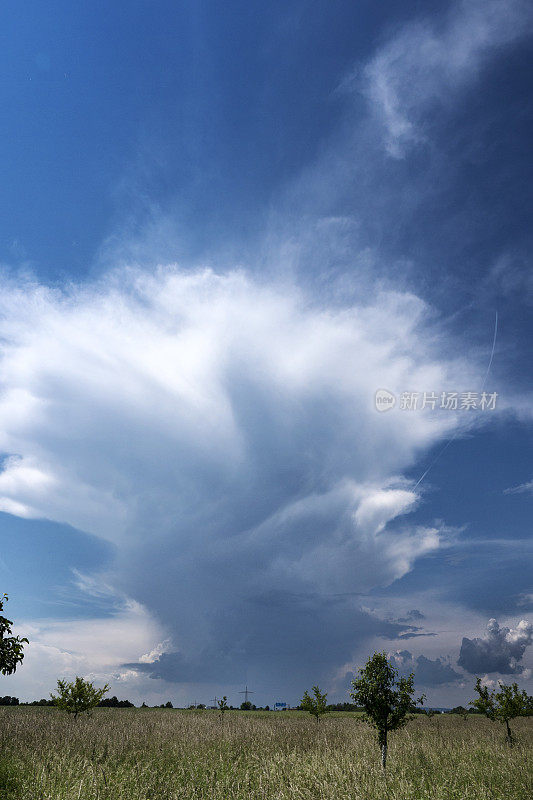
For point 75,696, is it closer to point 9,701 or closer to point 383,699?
point 383,699

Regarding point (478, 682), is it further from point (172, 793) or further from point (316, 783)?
point (172, 793)

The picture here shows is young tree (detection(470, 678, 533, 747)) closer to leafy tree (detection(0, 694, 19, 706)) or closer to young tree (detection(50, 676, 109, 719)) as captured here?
young tree (detection(50, 676, 109, 719))

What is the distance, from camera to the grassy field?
45.6 feet

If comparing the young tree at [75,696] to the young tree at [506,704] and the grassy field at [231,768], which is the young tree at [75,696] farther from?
the young tree at [506,704]

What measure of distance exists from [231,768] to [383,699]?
7348 mm

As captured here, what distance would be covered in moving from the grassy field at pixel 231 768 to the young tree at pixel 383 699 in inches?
53.9

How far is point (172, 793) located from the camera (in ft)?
46.0

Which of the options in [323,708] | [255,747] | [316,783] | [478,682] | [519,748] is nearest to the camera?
[316,783]

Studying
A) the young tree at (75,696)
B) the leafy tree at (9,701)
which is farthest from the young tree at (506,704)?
the leafy tree at (9,701)

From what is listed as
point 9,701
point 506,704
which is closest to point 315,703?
point 506,704

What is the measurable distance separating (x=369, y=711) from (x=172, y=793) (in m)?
10.9

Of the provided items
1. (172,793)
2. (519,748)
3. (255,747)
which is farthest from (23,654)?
(519,748)

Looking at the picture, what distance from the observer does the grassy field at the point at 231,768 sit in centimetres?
1391

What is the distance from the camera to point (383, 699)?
2139cm
